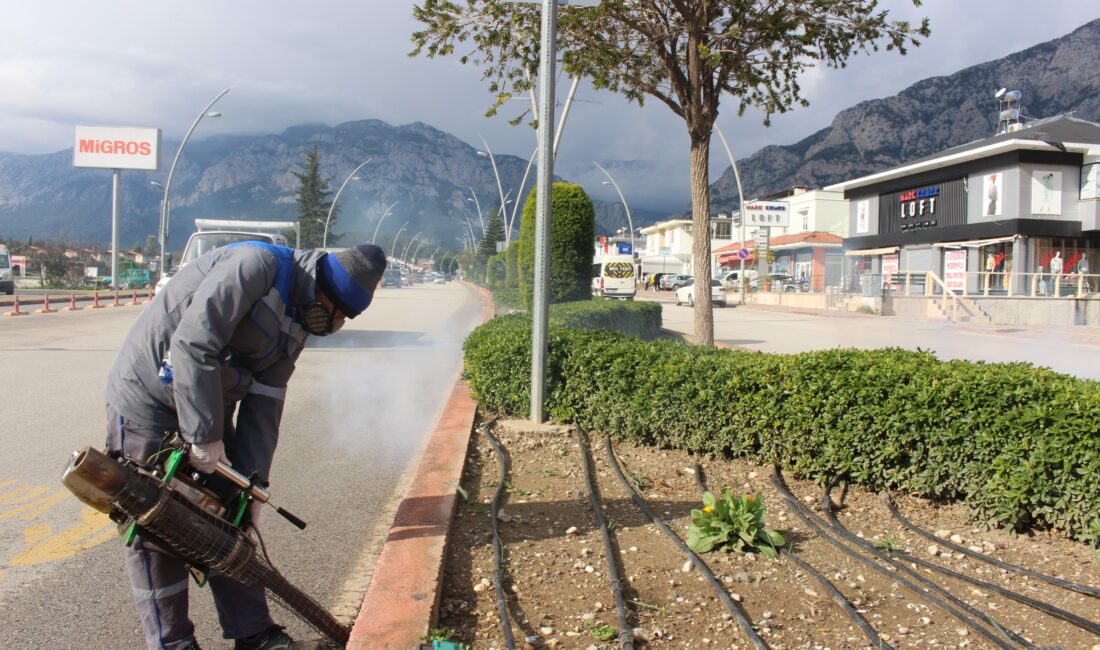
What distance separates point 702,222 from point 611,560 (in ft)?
19.6

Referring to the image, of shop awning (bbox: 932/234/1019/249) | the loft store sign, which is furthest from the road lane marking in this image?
the loft store sign

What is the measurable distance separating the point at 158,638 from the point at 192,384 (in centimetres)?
88

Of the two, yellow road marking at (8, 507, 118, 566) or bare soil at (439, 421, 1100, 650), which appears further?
yellow road marking at (8, 507, 118, 566)

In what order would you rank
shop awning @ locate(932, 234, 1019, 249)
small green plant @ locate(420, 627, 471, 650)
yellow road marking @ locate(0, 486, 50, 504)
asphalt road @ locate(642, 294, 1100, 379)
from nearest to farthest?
1. small green plant @ locate(420, 627, 471, 650)
2. yellow road marking @ locate(0, 486, 50, 504)
3. asphalt road @ locate(642, 294, 1100, 379)
4. shop awning @ locate(932, 234, 1019, 249)

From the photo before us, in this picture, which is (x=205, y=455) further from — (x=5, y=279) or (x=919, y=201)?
(x=919, y=201)

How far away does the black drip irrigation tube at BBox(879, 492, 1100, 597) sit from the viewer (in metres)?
3.28

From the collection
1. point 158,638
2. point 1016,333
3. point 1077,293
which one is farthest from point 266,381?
point 1077,293

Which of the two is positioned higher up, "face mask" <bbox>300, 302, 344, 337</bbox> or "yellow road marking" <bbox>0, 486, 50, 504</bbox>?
"face mask" <bbox>300, 302, 344, 337</bbox>

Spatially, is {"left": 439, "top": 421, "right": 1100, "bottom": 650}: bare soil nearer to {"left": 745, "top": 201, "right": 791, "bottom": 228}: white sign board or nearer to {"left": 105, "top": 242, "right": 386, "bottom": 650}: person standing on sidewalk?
{"left": 105, "top": 242, "right": 386, "bottom": 650}: person standing on sidewalk

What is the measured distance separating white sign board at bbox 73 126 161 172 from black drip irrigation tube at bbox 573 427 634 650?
63322 mm

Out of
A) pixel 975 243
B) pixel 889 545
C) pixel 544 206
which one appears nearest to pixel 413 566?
pixel 889 545

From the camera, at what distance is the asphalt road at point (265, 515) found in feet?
10.9

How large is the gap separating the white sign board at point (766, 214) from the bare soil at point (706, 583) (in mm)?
42968

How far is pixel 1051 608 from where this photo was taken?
3.13m
